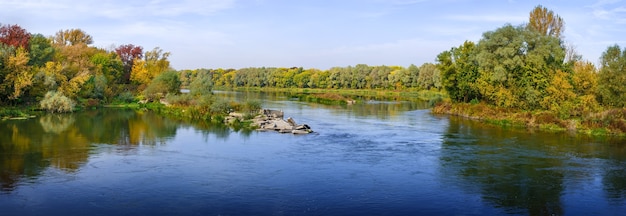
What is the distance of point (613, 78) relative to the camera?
37750 mm

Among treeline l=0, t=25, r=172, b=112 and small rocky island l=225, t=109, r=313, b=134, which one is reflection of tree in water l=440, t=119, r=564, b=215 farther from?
treeline l=0, t=25, r=172, b=112

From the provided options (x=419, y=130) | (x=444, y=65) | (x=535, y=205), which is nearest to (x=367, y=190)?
(x=535, y=205)

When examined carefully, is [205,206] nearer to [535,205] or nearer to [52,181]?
[52,181]

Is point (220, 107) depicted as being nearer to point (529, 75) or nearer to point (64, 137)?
point (64, 137)

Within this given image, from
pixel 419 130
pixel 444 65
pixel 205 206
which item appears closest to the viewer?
pixel 205 206

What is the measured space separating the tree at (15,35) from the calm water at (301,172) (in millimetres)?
17387

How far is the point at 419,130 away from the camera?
36594 mm

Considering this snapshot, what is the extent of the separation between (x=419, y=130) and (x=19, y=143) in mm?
25526

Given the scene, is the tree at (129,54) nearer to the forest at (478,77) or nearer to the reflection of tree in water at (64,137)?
the forest at (478,77)

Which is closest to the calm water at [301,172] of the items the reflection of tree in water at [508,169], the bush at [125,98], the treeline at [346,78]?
the reflection of tree in water at [508,169]

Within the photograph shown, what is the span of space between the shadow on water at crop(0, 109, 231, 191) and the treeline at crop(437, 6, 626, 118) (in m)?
26.4

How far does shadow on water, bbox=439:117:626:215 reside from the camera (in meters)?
17.7

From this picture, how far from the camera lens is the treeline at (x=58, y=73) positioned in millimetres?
42031

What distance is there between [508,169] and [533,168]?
1.26 meters
